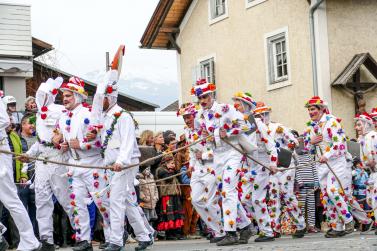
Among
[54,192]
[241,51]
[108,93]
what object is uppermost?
[241,51]

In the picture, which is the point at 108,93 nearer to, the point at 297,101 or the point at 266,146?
the point at 266,146

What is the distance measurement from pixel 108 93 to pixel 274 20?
Result: 16258 mm

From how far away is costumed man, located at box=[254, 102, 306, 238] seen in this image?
51.8 ft

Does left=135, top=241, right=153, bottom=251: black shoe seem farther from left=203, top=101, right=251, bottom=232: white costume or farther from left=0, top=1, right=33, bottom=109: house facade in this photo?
left=0, top=1, right=33, bottom=109: house facade

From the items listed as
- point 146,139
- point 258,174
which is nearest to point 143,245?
point 258,174

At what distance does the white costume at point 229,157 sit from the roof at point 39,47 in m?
18.4

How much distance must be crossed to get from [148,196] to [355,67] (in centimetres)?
1129

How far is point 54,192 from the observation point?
42.4 feet

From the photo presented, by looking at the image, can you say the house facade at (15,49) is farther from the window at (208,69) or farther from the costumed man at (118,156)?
the costumed man at (118,156)

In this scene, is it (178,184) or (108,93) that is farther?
(178,184)

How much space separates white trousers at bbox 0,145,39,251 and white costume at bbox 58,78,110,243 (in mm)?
719

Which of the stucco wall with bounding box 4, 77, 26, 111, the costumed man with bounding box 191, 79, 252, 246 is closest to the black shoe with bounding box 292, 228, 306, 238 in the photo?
the costumed man with bounding box 191, 79, 252, 246

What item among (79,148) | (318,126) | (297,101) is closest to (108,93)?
(79,148)

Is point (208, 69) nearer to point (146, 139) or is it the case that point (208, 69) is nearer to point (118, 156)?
point (146, 139)
